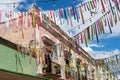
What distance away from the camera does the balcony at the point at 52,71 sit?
15845 mm

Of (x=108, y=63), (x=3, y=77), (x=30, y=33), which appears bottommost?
(x=3, y=77)

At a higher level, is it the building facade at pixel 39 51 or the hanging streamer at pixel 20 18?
the hanging streamer at pixel 20 18

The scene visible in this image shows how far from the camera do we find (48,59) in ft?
55.0

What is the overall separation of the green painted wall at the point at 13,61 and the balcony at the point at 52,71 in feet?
4.10

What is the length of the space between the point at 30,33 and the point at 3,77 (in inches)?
272

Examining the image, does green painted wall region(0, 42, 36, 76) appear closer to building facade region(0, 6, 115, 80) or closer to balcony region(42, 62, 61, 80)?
building facade region(0, 6, 115, 80)

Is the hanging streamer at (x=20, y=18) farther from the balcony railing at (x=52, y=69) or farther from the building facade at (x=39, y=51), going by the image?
the balcony railing at (x=52, y=69)

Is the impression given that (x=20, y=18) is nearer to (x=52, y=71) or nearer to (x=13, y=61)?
(x=13, y=61)

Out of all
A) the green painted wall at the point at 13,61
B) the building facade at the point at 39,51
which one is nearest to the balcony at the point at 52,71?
the building facade at the point at 39,51

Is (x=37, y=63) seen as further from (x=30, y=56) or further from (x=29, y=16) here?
(x=29, y=16)

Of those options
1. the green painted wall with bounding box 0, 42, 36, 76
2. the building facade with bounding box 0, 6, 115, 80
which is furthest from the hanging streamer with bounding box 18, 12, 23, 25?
the green painted wall with bounding box 0, 42, 36, 76

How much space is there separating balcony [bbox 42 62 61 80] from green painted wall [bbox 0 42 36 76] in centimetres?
125

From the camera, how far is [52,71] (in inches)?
647

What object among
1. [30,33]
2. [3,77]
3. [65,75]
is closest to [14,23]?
[30,33]
